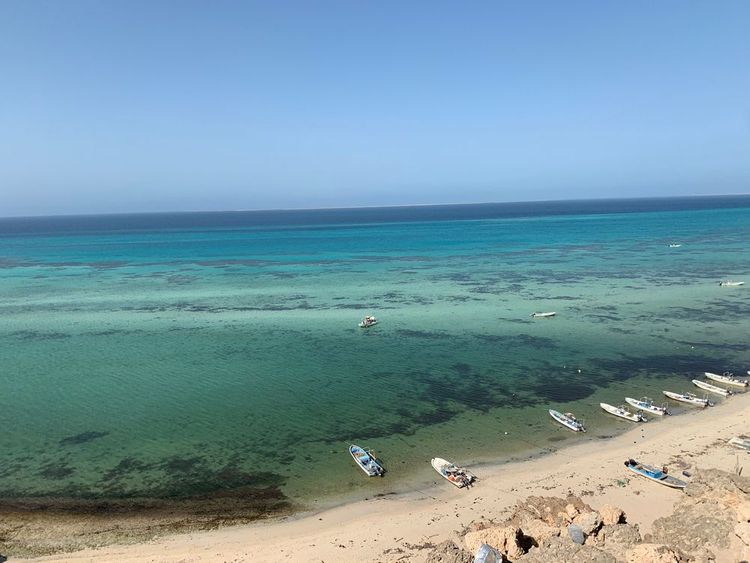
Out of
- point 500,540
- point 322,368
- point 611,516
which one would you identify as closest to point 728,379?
point 611,516

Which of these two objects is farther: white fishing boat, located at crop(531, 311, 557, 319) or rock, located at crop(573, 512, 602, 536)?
white fishing boat, located at crop(531, 311, 557, 319)

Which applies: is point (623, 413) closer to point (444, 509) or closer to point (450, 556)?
point (444, 509)

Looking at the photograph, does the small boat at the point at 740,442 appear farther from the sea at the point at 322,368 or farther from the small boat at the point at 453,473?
the small boat at the point at 453,473

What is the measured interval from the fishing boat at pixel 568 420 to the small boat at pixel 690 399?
8379mm

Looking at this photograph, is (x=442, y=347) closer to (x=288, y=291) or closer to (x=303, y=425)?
(x=303, y=425)

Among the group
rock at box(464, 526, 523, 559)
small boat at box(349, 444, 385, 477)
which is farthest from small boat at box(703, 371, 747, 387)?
rock at box(464, 526, 523, 559)

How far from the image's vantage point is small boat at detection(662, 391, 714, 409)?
3366 centimetres

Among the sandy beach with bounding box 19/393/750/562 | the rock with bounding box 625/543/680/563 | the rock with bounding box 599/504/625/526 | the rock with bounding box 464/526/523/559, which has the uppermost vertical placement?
the rock with bounding box 625/543/680/563

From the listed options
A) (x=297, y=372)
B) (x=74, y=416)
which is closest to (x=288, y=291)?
(x=297, y=372)

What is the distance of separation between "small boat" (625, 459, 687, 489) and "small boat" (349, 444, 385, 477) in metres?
13.3

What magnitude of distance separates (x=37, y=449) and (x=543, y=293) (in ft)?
200

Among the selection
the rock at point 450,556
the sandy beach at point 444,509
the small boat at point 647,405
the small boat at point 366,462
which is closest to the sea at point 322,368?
the small boat at point 366,462

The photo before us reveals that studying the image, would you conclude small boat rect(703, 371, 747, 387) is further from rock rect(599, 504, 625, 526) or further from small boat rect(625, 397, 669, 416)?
rock rect(599, 504, 625, 526)

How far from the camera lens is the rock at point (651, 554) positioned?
15.7 metres
